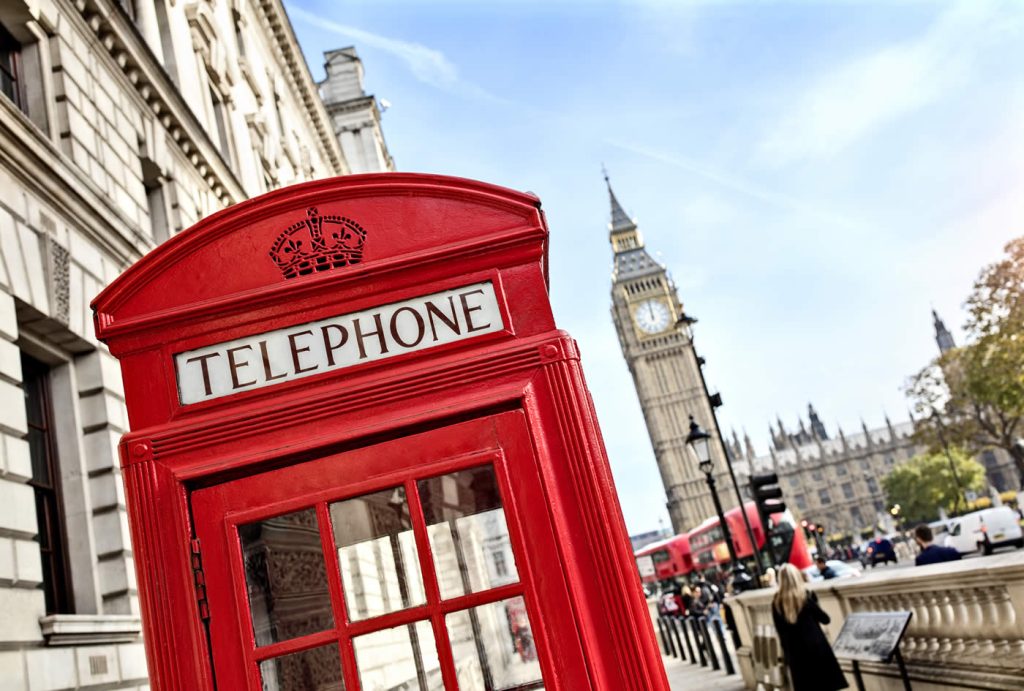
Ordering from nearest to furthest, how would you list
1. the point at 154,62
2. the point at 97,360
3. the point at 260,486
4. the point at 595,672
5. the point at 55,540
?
1. the point at 595,672
2. the point at 260,486
3. the point at 55,540
4. the point at 97,360
5. the point at 154,62

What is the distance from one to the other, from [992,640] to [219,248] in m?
5.23

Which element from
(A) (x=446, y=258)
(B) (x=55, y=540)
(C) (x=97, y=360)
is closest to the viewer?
(A) (x=446, y=258)

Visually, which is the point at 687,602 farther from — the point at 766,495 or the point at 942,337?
the point at 942,337

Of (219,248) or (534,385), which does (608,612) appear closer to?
(534,385)

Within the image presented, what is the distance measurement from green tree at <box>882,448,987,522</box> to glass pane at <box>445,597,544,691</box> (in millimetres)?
85171

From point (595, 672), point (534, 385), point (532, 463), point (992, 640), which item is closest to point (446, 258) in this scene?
point (534, 385)

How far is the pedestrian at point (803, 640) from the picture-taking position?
7.17 metres

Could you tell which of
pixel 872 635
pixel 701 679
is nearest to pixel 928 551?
pixel 872 635

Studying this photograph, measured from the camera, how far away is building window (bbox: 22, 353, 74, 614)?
7.02 meters

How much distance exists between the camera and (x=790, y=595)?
7.35 m

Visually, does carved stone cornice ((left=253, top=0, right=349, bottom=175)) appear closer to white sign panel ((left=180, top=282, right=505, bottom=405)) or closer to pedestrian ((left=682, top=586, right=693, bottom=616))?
pedestrian ((left=682, top=586, right=693, bottom=616))

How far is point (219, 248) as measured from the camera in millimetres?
2879

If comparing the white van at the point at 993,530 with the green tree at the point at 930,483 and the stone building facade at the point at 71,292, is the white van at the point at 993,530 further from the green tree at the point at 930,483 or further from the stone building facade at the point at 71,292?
the green tree at the point at 930,483

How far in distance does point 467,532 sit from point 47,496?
233 inches
